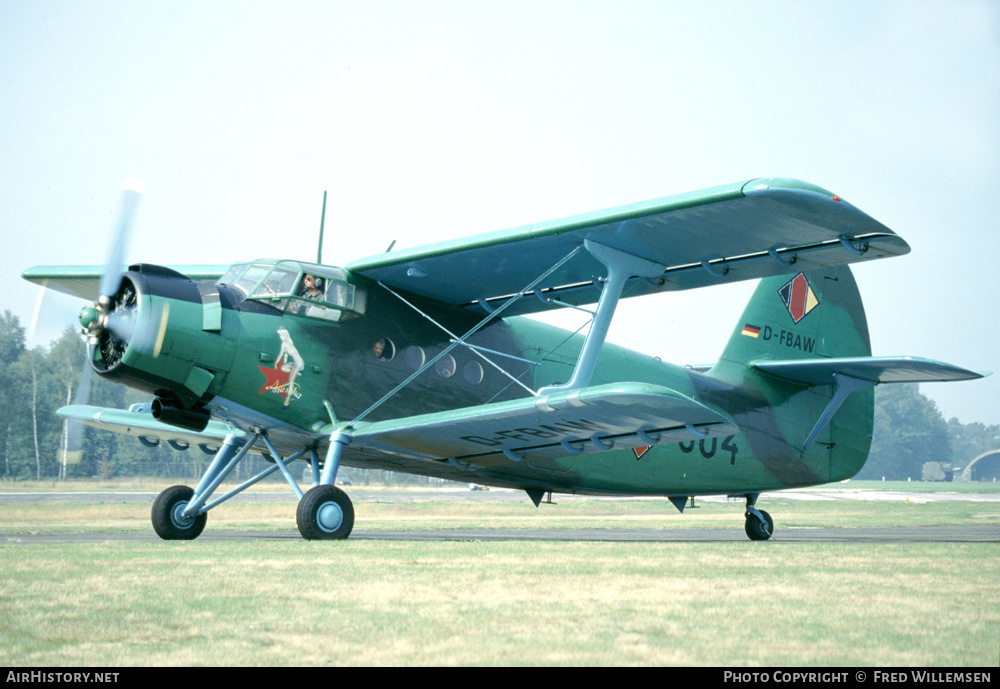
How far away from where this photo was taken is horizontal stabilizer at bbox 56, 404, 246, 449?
13672 mm

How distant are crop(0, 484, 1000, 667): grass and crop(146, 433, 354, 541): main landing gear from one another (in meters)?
0.87

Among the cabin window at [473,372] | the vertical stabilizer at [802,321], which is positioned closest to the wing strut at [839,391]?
→ the vertical stabilizer at [802,321]

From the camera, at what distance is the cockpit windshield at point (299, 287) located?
10344 mm

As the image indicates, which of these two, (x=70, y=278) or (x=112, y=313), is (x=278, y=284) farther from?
(x=70, y=278)

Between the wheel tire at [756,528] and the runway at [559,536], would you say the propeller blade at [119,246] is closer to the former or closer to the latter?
the runway at [559,536]

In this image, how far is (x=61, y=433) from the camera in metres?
45.9

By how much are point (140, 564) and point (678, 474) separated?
354 inches

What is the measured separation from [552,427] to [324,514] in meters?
2.65

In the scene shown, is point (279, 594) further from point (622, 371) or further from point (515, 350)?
point (622, 371)

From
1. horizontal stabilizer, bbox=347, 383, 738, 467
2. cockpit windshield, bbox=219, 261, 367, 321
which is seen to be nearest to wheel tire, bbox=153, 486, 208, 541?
horizontal stabilizer, bbox=347, 383, 738, 467

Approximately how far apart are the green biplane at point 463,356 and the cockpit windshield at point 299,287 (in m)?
0.02

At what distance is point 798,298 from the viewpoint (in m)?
15.3

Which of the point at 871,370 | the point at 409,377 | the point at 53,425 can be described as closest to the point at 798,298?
the point at 871,370

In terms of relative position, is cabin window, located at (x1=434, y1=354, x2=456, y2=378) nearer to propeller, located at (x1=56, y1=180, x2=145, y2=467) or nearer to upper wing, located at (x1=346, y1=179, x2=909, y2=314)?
upper wing, located at (x1=346, y1=179, x2=909, y2=314)
